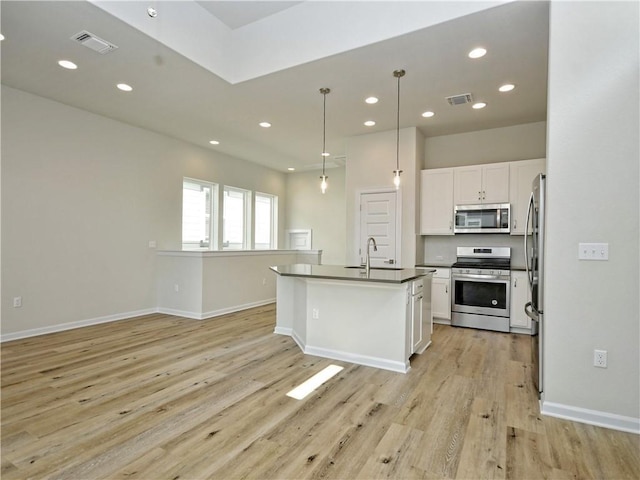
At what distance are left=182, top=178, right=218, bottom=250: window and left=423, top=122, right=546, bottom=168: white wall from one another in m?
4.24

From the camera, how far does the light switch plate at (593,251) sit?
2.34 meters

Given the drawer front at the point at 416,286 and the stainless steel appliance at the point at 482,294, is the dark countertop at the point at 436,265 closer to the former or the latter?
the stainless steel appliance at the point at 482,294

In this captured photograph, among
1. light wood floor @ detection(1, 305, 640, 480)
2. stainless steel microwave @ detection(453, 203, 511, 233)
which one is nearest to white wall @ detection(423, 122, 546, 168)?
stainless steel microwave @ detection(453, 203, 511, 233)

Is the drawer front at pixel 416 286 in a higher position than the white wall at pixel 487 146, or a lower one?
lower

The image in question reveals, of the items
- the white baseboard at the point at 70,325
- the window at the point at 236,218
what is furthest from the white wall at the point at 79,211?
the window at the point at 236,218

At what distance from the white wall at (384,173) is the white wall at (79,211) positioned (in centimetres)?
311

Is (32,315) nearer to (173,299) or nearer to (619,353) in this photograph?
(173,299)

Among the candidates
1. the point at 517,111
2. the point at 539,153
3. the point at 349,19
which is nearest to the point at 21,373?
the point at 349,19

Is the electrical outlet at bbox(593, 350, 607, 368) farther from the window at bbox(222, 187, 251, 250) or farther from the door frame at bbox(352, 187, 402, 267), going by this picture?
the window at bbox(222, 187, 251, 250)

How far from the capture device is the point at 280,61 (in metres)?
3.65

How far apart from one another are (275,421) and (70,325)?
12.8 ft

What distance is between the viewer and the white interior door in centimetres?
557

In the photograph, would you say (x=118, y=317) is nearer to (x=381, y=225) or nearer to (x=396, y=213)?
(x=381, y=225)

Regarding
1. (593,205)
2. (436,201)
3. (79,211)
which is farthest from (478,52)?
(79,211)
